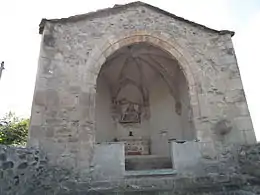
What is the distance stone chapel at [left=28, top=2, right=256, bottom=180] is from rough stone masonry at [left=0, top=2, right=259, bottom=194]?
21 millimetres

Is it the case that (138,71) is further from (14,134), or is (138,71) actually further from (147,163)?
(14,134)

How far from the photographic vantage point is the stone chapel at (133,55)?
459 cm

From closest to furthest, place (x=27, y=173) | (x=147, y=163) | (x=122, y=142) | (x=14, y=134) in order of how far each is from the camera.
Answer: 1. (x=27, y=173)
2. (x=122, y=142)
3. (x=147, y=163)
4. (x=14, y=134)

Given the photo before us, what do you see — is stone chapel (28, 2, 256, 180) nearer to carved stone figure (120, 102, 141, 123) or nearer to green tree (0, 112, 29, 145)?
carved stone figure (120, 102, 141, 123)

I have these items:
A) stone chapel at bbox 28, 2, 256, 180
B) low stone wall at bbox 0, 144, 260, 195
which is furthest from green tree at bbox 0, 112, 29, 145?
low stone wall at bbox 0, 144, 260, 195

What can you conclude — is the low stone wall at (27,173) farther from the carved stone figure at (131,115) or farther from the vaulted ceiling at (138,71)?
the carved stone figure at (131,115)

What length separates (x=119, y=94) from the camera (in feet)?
28.9

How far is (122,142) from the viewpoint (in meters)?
4.87

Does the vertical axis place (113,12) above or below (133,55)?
above

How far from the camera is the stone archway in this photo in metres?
5.31

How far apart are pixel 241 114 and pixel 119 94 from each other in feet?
15.3

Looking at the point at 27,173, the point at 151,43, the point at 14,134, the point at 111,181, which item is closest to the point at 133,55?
the point at 151,43

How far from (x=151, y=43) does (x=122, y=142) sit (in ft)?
8.79

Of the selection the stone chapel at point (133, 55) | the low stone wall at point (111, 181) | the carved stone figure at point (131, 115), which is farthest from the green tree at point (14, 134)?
the low stone wall at point (111, 181)
